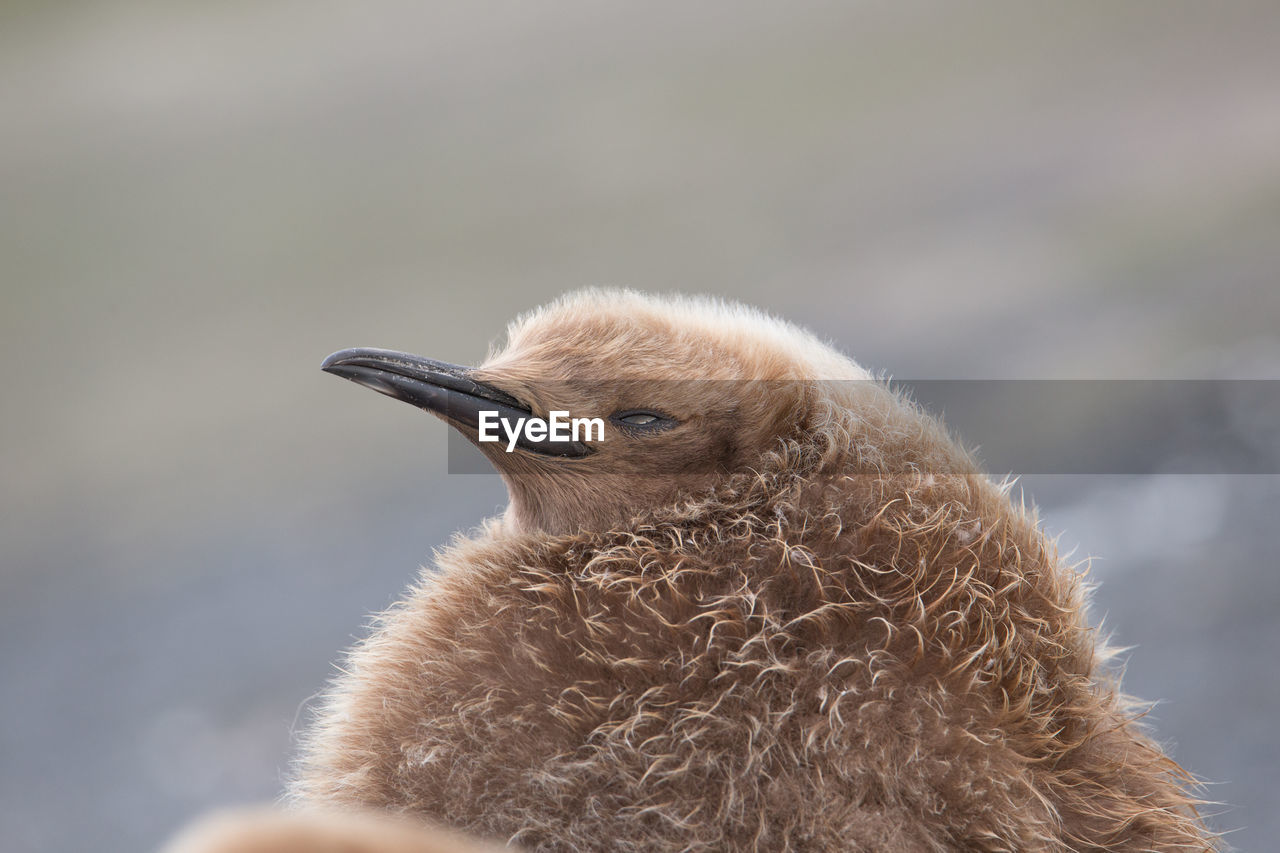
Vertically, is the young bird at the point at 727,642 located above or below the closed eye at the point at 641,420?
below

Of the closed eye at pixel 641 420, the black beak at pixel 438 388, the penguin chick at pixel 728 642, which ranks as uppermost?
the black beak at pixel 438 388

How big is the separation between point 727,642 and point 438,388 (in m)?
0.15

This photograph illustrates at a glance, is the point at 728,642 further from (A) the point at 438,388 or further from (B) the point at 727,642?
(A) the point at 438,388

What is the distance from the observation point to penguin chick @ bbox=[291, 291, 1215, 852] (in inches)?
13.5

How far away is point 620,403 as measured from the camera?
0.43 metres

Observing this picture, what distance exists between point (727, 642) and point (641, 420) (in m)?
0.10

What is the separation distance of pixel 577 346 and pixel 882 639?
16cm

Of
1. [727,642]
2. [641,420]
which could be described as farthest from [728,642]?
[641,420]

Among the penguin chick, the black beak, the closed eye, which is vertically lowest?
the penguin chick

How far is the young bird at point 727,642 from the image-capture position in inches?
13.5

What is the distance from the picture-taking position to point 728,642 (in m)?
0.36

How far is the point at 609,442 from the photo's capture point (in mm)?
427

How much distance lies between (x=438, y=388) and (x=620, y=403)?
71 mm

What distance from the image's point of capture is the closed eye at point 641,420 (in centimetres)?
42
